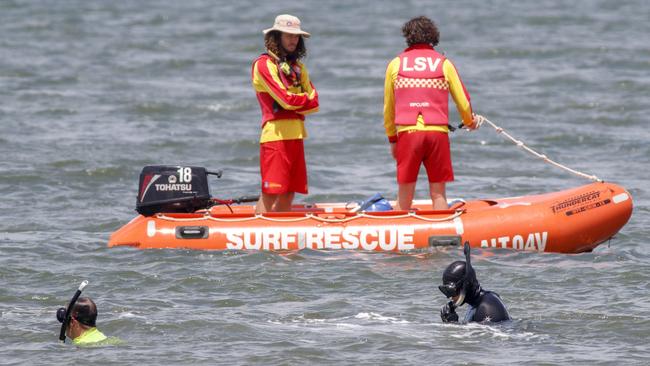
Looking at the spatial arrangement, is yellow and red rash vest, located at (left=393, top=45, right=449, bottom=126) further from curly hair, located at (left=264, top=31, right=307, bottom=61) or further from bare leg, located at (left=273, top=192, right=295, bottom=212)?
bare leg, located at (left=273, top=192, right=295, bottom=212)

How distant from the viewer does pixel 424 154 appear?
1036cm

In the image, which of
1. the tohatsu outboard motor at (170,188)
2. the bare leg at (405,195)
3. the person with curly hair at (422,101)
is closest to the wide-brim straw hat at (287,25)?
the person with curly hair at (422,101)

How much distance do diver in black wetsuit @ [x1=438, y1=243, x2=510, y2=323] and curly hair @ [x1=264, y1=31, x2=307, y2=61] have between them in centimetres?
276

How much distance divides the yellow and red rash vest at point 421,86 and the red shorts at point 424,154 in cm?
11

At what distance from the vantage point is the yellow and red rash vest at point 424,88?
10.2m

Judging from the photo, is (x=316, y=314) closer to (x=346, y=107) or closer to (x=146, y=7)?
(x=346, y=107)

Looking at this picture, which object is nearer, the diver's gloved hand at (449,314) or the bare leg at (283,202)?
the diver's gloved hand at (449,314)

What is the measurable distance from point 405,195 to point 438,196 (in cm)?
25

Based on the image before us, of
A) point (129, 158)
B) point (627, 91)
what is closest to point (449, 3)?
point (627, 91)

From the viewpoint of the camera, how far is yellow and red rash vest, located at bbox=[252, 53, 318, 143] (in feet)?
33.3

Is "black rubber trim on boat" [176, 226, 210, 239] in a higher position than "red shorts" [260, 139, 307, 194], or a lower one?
lower

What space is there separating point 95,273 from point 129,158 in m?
Answer: 5.58

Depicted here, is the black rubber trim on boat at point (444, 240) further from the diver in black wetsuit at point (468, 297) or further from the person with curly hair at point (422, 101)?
the diver in black wetsuit at point (468, 297)

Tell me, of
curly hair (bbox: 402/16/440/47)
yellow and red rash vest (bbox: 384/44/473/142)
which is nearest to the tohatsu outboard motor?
yellow and red rash vest (bbox: 384/44/473/142)
